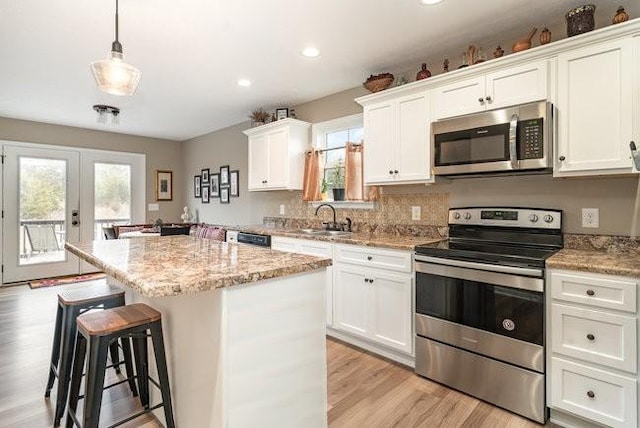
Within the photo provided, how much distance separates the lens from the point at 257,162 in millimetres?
4348

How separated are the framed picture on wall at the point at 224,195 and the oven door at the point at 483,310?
12.5ft

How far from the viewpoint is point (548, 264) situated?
1.88 meters

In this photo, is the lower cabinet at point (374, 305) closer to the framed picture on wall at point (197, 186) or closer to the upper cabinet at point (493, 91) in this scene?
the upper cabinet at point (493, 91)

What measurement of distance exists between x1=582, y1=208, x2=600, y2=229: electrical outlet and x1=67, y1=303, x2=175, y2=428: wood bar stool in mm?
2609

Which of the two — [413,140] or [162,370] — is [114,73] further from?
[413,140]

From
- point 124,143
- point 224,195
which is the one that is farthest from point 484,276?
point 124,143

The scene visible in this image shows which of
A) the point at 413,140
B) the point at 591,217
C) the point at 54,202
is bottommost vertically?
the point at 591,217

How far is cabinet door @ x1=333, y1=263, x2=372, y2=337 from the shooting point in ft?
9.15

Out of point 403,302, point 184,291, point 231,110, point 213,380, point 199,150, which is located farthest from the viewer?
point 199,150

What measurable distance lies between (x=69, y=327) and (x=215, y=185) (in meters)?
4.04

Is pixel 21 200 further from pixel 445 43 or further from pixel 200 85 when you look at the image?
pixel 445 43

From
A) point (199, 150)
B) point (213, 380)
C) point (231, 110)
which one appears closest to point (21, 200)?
point (199, 150)

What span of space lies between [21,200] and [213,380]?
18.0 ft

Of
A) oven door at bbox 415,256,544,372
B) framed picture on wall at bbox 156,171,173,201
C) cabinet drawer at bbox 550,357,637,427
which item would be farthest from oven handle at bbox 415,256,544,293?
framed picture on wall at bbox 156,171,173,201
